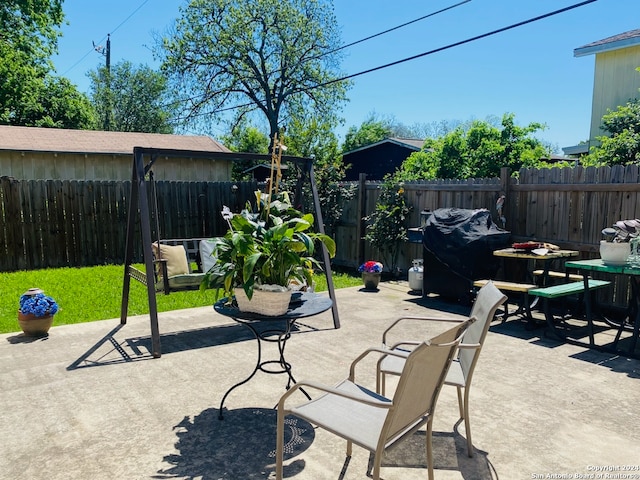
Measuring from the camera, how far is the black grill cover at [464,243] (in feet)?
18.7

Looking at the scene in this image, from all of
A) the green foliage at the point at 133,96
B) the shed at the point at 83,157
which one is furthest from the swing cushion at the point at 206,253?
the green foliage at the point at 133,96

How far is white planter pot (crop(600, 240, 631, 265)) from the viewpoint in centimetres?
411

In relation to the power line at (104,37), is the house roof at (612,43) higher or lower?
lower

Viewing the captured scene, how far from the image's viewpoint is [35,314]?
4496 millimetres

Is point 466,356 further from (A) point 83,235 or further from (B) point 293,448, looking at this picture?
(A) point 83,235

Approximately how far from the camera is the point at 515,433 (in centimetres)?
272

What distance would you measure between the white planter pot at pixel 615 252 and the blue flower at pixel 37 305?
5.23m

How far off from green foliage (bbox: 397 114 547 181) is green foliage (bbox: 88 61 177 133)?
74.5 feet

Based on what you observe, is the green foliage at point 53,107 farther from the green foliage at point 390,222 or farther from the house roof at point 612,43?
the house roof at point 612,43

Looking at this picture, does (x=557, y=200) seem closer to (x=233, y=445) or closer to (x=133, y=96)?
(x=233, y=445)

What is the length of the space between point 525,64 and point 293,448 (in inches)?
722

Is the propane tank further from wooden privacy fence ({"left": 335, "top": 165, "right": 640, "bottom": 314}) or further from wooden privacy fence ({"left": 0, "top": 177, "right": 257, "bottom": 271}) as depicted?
wooden privacy fence ({"left": 0, "top": 177, "right": 257, "bottom": 271})

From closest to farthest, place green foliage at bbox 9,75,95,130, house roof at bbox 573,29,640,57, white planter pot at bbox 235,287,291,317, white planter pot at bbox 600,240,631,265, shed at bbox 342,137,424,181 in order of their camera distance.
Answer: white planter pot at bbox 235,287,291,317 < white planter pot at bbox 600,240,631,265 < house roof at bbox 573,29,640,57 < shed at bbox 342,137,424,181 < green foliage at bbox 9,75,95,130

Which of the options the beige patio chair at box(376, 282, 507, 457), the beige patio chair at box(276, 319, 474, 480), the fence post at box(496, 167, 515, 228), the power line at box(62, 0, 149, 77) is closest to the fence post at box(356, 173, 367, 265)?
the fence post at box(496, 167, 515, 228)
